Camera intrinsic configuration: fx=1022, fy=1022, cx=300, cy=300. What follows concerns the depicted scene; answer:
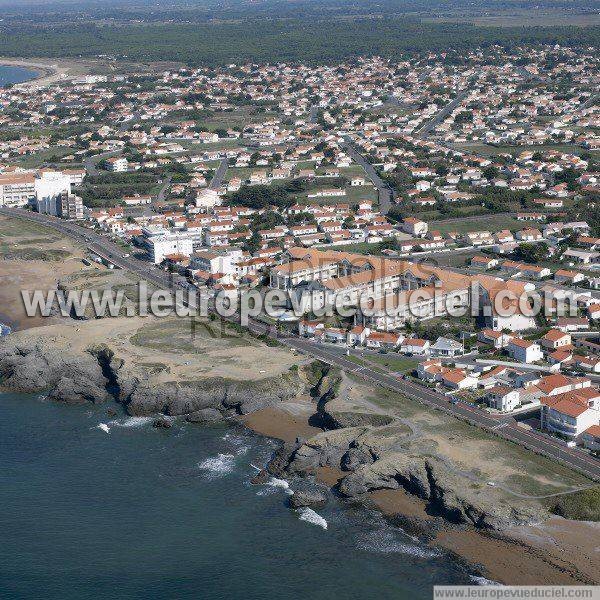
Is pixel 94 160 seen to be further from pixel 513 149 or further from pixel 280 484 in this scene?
pixel 280 484

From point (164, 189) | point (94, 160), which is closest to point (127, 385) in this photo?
point (164, 189)

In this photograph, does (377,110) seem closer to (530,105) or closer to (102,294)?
(530,105)

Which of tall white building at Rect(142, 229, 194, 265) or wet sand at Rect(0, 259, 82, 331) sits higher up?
tall white building at Rect(142, 229, 194, 265)

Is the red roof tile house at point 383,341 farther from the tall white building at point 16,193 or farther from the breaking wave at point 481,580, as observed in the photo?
the tall white building at point 16,193

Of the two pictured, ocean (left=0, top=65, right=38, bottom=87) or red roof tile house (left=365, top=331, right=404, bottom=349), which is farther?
ocean (left=0, top=65, right=38, bottom=87)

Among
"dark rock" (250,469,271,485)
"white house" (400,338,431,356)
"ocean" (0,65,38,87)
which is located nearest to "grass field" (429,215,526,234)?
"white house" (400,338,431,356)

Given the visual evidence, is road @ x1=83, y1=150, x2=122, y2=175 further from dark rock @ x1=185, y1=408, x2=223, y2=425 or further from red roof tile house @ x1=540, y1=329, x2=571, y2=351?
red roof tile house @ x1=540, y1=329, x2=571, y2=351

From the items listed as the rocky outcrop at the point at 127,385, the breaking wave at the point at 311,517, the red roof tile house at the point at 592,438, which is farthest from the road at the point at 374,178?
the breaking wave at the point at 311,517

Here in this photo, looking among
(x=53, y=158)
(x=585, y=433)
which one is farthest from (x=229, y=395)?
(x=53, y=158)

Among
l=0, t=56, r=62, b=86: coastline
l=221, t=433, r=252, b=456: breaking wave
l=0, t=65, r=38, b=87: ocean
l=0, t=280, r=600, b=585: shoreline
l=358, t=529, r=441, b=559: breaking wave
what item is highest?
l=0, t=56, r=62, b=86: coastline
